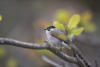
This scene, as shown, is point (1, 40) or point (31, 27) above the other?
point (1, 40)

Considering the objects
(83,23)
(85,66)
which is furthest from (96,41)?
(85,66)

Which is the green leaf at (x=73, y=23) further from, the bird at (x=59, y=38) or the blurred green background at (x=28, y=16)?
the blurred green background at (x=28, y=16)

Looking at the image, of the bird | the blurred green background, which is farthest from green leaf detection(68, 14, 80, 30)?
the blurred green background

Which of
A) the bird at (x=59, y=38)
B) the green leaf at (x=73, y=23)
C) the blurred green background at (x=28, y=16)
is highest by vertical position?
the green leaf at (x=73, y=23)

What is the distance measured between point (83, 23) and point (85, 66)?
0.95 m

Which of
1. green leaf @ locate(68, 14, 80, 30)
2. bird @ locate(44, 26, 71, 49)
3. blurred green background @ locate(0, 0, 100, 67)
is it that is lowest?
blurred green background @ locate(0, 0, 100, 67)

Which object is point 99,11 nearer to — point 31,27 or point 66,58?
point 31,27

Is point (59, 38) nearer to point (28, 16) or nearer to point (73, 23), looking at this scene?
point (73, 23)

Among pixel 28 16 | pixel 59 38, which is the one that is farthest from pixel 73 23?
pixel 28 16

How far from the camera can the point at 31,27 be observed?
2.96 meters

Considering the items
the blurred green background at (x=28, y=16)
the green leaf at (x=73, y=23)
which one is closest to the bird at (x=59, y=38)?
the green leaf at (x=73, y=23)

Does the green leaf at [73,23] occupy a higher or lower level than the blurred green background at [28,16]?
higher

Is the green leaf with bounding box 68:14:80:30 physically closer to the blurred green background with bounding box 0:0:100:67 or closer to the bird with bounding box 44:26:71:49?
the bird with bounding box 44:26:71:49

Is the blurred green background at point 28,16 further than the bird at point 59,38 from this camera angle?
Yes
